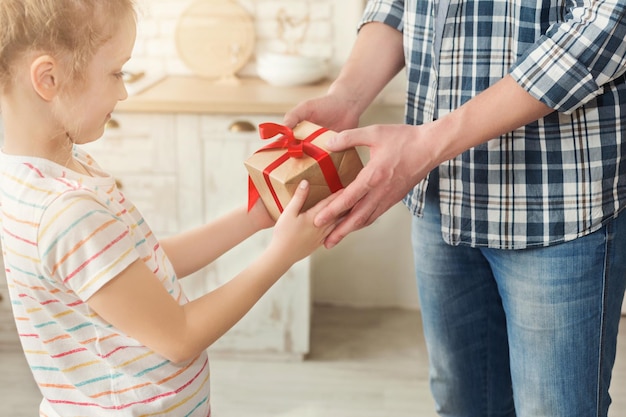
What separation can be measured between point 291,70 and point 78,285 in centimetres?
176

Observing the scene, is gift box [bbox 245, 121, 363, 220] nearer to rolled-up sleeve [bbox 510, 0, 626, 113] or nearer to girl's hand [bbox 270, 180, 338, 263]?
girl's hand [bbox 270, 180, 338, 263]

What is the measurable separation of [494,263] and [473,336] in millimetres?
212

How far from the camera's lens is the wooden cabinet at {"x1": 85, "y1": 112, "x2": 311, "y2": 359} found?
2426mm

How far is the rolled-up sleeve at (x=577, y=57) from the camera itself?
1.08m

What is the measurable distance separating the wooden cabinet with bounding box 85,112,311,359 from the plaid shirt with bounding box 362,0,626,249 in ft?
3.93

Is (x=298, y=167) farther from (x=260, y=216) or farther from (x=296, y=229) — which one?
(x=260, y=216)

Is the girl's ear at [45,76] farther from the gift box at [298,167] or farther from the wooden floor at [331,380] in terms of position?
the wooden floor at [331,380]

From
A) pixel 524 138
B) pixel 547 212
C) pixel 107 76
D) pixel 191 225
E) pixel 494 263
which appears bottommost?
pixel 191 225

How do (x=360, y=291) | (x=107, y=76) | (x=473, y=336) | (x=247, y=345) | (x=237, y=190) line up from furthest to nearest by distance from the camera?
(x=360, y=291) → (x=247, y=345) → (x=237, y=190) → (x=473, y=336) → (x=107, y=76)

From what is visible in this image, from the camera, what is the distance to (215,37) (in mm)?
2803

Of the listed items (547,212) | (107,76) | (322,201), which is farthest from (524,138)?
(107,76)

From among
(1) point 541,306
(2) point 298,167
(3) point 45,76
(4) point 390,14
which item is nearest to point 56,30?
(3) point 45,76

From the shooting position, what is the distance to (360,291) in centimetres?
307

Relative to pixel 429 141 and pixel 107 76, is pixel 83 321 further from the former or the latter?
pixel 429 141
